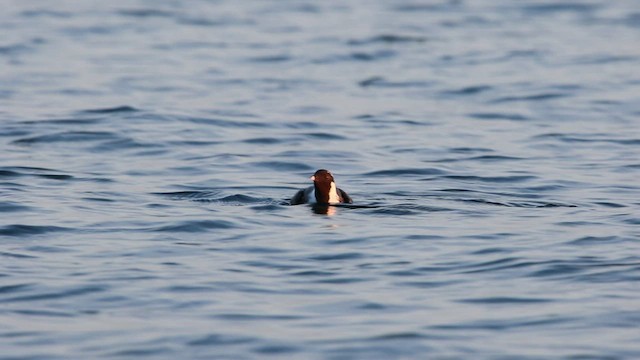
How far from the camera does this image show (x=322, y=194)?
14828mm

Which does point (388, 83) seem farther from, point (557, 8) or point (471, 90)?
point (557, 8)

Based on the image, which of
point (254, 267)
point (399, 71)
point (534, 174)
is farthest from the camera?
Answer: point (399, 71)

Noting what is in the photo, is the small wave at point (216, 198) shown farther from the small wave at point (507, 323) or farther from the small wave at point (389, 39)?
the small wave at point (389, 39)

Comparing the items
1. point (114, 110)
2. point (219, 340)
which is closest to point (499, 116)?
point (114, 110)

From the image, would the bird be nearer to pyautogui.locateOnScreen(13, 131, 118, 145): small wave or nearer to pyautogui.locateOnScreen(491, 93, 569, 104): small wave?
pyautogui.locateOnScreen(13, 131, 118, 145): small wave

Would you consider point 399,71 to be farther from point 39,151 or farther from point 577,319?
point 577,319

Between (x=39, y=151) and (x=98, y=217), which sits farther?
(x=39, y=151)

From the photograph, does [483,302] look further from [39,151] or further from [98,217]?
[39,151]

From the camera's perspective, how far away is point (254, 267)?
12.0m

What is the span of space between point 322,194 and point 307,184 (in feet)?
6.44

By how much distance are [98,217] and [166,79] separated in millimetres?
11694

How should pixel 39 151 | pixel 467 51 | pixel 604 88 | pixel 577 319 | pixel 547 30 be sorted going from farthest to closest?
pixel 547 30 → pixel 467 51 → pixel 604 88 → pixel 39 151 → pixel 577 319

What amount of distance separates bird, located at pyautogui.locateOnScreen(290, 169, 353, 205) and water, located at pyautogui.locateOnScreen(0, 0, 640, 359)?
0.25 m

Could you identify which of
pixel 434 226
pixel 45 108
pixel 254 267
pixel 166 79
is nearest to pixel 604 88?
pixel 166 79
